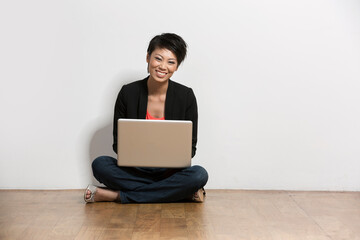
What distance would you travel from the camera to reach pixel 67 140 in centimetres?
318

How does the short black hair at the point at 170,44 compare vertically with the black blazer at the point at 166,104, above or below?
above

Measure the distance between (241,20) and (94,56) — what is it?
0.93 meters

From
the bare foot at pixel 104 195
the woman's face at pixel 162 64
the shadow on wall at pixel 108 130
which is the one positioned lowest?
the bare foot at pixel 104 195

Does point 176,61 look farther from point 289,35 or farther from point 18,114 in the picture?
point 18,114

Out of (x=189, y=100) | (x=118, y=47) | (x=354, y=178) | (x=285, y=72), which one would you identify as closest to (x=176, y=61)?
(x=189, y=100)

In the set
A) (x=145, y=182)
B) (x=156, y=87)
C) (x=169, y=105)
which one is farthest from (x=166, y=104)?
(x=145, y=182)

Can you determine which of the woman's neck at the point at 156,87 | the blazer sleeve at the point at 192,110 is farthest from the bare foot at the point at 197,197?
the woman's neck at the point at 156,87

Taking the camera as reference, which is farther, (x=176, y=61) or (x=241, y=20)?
(x=241, y=20)

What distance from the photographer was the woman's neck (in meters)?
2.95

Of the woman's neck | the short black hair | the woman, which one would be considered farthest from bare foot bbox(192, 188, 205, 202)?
the short black hair

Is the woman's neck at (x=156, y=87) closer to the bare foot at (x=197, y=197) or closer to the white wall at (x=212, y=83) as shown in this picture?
the white wall at (x=212, y=83)

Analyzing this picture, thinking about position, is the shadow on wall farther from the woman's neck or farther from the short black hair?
the short black hair

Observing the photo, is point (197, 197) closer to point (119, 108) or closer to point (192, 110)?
point (192, 110)

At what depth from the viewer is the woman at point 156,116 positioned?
2.82 metres
